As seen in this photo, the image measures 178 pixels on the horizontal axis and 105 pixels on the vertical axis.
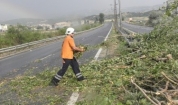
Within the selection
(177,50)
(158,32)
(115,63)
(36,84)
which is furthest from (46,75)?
(158,32)

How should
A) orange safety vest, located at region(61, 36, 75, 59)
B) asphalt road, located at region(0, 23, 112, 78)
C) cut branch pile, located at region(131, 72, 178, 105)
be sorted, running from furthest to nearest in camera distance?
asphalt road, located at region(0, 23, 112, 78), orange safety vest, located at region(61, 36, 75, 59), cut branch pile, located at region(131, 72, 178, 105)

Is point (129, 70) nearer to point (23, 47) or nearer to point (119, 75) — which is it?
point (119, 75)

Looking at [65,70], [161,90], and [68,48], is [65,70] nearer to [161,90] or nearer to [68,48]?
[68,48]

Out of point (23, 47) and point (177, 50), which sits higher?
point (177, 50)

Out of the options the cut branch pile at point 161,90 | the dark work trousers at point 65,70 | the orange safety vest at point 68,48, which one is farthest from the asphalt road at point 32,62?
the cut branch pile at point 161,90

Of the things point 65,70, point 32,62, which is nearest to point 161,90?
point 65,70

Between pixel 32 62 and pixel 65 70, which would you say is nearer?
pixel 65 70

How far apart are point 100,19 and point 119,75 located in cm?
15865

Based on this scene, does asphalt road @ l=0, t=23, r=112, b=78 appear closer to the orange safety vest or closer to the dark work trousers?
the dark work trousers

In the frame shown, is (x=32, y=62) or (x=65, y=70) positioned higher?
(x=65, y=70)

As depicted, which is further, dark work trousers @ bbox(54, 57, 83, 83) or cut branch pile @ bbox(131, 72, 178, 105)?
dark work trousers @ bbox(54, 57, 83, 83)

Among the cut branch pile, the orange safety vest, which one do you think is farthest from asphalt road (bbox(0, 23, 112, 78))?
the cut branch pile

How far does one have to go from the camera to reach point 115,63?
11.0 metres

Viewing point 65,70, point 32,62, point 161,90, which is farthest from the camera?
point 32,62
